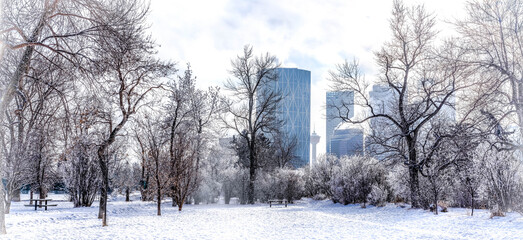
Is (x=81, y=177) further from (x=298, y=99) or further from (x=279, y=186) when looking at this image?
(x=298, y=99)

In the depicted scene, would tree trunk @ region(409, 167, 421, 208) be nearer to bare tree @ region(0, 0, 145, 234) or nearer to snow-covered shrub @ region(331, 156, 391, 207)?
snow-covered shrub @ region(331, 156, 391, 207)

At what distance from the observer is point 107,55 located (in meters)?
6.27

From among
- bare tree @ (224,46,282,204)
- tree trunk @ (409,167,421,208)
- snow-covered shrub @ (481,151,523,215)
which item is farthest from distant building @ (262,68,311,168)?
snow-covered shrub @ (481,151,523,215)

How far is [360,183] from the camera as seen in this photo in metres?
17.9

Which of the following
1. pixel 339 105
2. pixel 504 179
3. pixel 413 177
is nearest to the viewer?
pixel 504 179

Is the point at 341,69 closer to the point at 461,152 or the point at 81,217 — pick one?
the point at 461,152

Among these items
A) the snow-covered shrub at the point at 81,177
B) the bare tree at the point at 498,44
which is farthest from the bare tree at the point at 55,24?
the snow-covered shrub at the point at 81,177

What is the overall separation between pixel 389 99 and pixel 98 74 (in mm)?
13781

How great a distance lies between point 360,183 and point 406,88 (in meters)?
5.24

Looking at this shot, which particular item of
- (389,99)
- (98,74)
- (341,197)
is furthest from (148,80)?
(341,197)

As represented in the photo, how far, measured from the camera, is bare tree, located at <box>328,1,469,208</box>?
14188 millimetres

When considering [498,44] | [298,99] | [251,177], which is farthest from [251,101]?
[298,99]

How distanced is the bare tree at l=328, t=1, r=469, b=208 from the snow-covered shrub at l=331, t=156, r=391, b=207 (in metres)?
2.09

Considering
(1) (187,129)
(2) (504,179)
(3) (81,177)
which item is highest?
(1) (187,129)
